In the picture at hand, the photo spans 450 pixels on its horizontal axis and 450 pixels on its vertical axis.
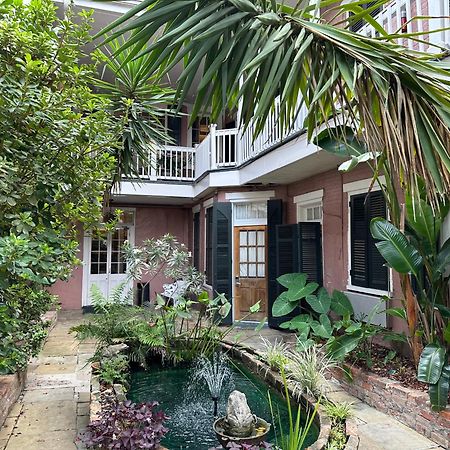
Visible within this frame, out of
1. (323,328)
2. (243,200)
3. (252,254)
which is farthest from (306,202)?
(323,328)

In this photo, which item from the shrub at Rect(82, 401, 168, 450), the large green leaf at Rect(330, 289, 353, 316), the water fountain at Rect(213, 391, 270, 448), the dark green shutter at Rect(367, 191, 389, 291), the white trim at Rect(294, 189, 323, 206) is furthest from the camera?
the white trim at Rect(294, 189, 323, 206)

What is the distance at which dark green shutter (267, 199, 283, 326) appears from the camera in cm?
802

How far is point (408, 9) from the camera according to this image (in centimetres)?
406

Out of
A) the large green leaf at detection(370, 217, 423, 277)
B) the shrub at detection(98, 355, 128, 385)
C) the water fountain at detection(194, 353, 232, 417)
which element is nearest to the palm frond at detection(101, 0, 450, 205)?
the large green leaf at detection(370, 217, 423, 277)

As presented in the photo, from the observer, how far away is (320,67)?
8.27 ft

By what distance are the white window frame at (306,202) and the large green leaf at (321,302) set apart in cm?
186

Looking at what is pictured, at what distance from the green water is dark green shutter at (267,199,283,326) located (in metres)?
2.55

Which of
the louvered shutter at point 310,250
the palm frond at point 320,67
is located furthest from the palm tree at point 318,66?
the louvered shutter at point 310,250

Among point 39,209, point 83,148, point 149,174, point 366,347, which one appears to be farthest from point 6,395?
point 149,174

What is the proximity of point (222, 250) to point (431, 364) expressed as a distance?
212 inches

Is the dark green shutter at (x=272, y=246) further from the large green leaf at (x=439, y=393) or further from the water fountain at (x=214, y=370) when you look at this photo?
the large green leaf at (x=439, y=393)

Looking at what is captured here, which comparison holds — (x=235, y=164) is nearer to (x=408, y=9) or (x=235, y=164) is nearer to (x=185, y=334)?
(x=185, y=334)

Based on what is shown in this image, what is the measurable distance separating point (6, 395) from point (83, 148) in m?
2.59

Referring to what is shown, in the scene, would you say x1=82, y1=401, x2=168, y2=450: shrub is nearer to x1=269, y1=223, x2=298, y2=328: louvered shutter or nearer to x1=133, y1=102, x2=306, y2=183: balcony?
x1=133, y1=102, x2=306, y2=183: balcony
